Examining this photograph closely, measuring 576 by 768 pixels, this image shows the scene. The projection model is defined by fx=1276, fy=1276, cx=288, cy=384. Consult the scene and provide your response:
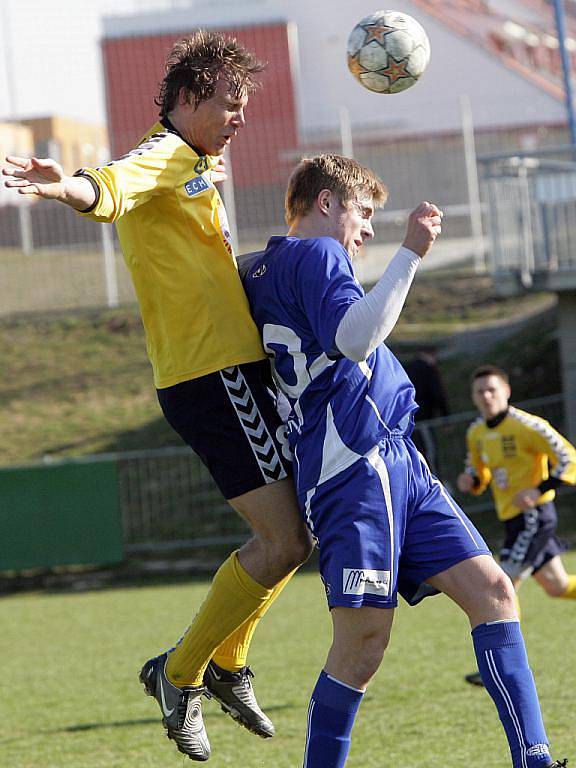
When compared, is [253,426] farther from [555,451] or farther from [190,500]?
[190,500]

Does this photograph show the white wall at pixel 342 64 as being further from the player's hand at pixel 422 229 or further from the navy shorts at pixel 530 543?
the player's hand at pixel 422 229

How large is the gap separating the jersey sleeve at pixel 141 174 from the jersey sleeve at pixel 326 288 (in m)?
0.54

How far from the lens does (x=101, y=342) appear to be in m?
22.4

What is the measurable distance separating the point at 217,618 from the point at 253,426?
730 mm

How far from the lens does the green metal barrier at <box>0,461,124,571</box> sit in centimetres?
1560

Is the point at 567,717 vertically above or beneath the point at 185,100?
beneath

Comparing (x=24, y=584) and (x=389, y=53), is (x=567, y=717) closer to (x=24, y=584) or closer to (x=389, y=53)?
(x=389, y=53)

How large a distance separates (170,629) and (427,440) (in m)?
5.52

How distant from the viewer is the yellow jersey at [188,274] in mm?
4309

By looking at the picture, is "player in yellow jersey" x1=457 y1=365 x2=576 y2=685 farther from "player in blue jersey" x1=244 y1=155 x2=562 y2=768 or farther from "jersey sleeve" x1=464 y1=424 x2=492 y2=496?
"player in blue jersey" x1=244 y1=155 x2=562 y2=768

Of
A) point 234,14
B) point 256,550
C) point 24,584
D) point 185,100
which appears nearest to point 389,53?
point 185,100

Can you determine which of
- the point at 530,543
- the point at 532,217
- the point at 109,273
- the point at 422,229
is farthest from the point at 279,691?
the point at 109,273

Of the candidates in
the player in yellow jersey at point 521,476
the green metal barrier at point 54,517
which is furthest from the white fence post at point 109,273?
the player in yellow jersey at point 521,476

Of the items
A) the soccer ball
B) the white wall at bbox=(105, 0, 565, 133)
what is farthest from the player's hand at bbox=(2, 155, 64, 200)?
the white wall at bbox=(105, 0, 565, 133)
